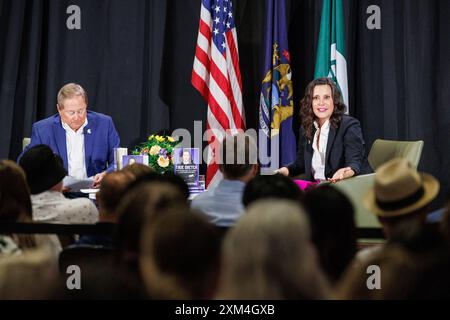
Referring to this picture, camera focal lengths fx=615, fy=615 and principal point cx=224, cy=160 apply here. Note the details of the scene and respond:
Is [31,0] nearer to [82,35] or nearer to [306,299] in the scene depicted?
[82,35]

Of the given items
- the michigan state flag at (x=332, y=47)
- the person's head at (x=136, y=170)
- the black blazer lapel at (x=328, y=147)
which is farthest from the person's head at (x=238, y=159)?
the michigan state flag at (x=332, y=47)

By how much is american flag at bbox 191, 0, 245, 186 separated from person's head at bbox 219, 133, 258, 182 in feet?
7.77

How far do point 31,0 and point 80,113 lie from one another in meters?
1.79

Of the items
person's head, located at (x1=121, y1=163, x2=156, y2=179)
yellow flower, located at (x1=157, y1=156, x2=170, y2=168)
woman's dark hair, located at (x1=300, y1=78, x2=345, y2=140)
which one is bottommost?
person's head, located at (x1=121, y1=163, x2=156, y2=179)

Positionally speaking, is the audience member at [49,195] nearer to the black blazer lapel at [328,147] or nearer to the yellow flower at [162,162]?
the yellow flower at [162,162]

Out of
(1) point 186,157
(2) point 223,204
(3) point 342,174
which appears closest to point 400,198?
(2) point 223,204

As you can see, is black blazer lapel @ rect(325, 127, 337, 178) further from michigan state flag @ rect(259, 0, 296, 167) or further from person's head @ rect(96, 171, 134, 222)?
person's head @ rect(96, 171, 134, 222)

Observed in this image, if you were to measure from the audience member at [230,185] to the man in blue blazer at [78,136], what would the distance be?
1827mm

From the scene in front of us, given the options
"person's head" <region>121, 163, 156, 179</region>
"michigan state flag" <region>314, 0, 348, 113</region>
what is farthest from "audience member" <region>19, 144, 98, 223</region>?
"michigan state flag" <region>314, 0, 348, 113</region>

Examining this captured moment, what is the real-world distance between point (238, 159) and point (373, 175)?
50.2 inches

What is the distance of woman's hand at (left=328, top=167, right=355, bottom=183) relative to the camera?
4176 mm

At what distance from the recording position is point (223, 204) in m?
Result: 2.67
